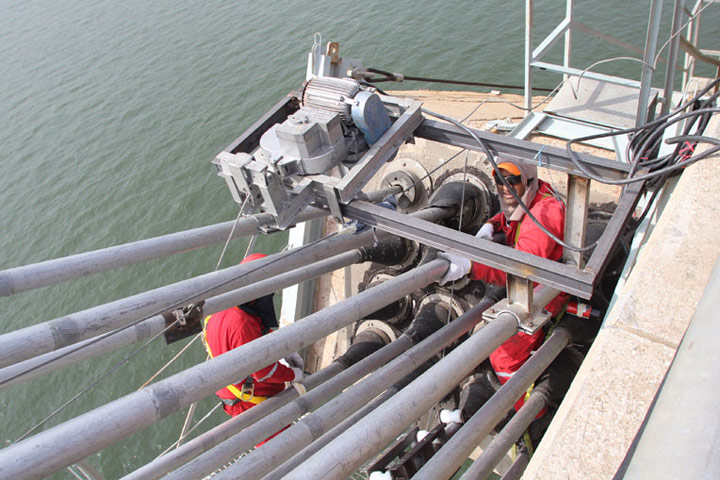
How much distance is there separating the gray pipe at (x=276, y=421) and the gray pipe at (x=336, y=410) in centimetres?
8

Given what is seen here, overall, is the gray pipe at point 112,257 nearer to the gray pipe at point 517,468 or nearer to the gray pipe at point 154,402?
the gray pipe at point 154,402

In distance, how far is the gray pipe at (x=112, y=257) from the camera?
3.41m

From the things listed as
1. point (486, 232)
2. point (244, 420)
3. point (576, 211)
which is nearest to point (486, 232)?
point (486, 232)

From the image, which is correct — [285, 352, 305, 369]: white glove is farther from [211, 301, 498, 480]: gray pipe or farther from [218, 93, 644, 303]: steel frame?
[218, 93, 644, 303]: steel frame

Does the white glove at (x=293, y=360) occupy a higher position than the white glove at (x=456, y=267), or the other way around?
the white glove at (x=456, y=267)

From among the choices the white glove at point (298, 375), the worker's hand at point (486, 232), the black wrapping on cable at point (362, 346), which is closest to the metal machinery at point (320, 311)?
the white glove at point (298, 375)

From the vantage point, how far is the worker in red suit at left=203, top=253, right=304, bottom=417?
4.75m

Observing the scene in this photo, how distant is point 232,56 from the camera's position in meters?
18.5

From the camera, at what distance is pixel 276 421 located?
4.45 metres

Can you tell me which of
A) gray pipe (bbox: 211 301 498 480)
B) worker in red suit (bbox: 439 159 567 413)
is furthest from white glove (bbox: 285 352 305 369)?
worker in red suit (bbox: 439 159 567 413)

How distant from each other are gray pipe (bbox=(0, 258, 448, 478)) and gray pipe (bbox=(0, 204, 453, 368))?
70 centimetres

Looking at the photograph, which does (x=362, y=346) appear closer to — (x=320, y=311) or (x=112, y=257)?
(x=320, y=311)

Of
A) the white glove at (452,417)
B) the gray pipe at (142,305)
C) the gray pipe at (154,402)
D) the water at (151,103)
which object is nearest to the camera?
the gray pipe at (154,402)

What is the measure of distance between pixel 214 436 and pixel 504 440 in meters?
2.22
